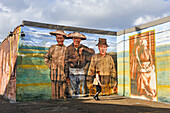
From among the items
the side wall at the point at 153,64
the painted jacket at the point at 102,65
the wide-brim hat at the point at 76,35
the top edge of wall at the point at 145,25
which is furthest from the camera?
the painted jacket at the point at 102,65

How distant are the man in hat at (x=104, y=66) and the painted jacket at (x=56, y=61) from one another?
2.17 metres

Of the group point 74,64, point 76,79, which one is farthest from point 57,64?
point 76,79

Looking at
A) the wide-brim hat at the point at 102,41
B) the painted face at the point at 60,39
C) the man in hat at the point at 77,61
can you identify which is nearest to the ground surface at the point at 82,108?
the man in hat at the point at 77,61

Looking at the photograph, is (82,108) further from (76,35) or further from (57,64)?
(76,35)

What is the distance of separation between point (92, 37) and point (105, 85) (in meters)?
3.57

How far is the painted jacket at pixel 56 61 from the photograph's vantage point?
38.9 feet

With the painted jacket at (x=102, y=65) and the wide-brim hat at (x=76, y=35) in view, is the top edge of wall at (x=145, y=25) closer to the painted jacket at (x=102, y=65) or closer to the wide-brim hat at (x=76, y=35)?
the painted jacket at (x=102, y=65)

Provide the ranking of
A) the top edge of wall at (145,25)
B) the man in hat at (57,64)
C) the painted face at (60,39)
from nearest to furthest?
the top edge of wall at (145,25) < the man in hat at (57,64) < the painted face at (60,39)

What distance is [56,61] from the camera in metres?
12.1

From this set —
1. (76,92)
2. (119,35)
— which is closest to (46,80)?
(76,92)

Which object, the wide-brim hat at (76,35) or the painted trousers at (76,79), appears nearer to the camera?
the painted trousers at (76,79)

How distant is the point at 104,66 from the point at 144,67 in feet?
9.51

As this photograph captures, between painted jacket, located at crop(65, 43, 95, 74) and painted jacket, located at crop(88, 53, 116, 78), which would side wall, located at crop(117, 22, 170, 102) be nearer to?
painted jacket, located at crop(88, 53, 116, 78)

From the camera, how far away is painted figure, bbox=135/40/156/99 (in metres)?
11.4
